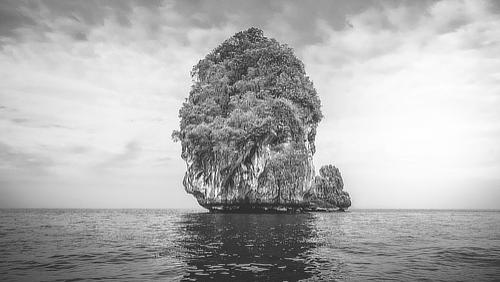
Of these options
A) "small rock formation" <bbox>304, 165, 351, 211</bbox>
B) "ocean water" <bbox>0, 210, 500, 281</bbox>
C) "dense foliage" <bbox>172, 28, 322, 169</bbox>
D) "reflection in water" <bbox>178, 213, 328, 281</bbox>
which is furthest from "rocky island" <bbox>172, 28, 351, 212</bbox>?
"ocean water" <bbox>0, 210, 500, 281</bbox>

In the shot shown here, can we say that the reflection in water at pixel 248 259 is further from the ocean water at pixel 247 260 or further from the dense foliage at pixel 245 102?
the dense foliage at pixel 245 102

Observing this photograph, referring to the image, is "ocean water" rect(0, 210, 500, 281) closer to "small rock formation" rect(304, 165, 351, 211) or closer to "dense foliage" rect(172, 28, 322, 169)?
"dense foliage" rect(172, 28, 322, 169)

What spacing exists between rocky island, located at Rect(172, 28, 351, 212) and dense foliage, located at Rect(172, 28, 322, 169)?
0.13 m

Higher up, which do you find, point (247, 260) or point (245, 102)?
point (245, 102)

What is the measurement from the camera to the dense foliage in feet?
133

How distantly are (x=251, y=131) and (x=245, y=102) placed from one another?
14.4 ft

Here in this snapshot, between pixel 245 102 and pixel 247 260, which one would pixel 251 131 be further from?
pixel 247 260

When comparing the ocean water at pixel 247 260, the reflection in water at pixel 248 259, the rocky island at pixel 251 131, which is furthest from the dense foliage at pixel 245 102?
the ocean water at pixel 247 260

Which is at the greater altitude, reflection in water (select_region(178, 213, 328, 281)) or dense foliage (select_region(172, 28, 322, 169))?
dense foliage (select_region(172, 28, 322, 169))

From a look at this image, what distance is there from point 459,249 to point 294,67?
3800 centimetres

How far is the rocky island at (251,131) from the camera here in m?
41.1

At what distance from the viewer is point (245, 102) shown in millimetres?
41688

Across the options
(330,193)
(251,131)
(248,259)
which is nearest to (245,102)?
(251,131)

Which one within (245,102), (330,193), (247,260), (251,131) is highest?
(245,102)
